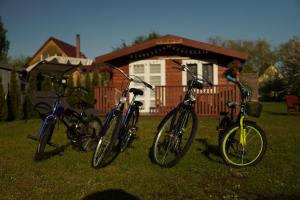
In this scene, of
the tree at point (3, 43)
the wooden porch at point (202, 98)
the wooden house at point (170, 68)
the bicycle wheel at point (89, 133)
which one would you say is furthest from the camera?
the tree at point (3, 43)

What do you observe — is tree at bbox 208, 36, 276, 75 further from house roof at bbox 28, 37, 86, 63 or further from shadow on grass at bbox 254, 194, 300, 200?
shadow on grass at bbox 254, 194, 300, 200

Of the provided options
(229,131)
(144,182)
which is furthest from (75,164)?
(229,131)

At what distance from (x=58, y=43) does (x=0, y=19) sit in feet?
38.8

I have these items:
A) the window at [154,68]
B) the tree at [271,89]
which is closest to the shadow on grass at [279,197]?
the window at [154,68]

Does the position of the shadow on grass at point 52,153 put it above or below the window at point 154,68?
below

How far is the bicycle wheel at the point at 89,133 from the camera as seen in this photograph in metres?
6.06

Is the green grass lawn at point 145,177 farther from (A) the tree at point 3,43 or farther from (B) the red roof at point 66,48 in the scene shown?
(B) the red roof at point 66,48

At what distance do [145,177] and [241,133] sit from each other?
1460 millimetres

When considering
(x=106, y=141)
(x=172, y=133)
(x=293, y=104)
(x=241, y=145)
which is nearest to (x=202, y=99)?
(x=293, y=104)

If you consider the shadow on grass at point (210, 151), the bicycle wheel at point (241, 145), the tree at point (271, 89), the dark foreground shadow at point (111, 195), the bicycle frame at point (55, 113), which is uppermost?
the tree at point (271, 89)

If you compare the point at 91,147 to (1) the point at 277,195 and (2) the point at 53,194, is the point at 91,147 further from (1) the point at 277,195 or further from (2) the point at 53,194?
(1) the point at 277,195

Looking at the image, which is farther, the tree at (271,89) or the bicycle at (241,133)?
the tree at (271,89)

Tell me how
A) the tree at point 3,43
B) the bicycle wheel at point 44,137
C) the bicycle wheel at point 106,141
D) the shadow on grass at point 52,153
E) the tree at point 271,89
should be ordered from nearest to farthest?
the bicycle wheel at point 106,141
the bicycle wheel at point 44,137
the shadow on grass at point 52,153
the tree at point 271,89
the tree at point 3,43

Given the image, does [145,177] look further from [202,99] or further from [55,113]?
[202,99]
